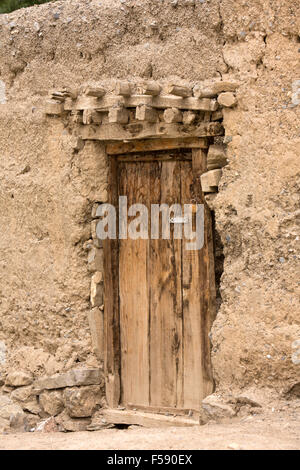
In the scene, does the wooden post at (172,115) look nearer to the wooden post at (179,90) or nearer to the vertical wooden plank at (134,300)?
the wooden post at (179,90)

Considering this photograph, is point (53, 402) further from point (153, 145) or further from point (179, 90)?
point (179, 90)

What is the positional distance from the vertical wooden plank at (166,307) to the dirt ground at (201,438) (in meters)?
0.72

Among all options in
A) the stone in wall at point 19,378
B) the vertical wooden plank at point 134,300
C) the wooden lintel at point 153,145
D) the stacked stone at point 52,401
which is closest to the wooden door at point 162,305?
the vertical wooden plank at point 134,300

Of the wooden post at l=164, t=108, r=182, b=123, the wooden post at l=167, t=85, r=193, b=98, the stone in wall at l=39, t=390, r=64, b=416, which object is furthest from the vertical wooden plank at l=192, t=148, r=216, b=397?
the stone in wall at l=39, t=390, r=64, b=416

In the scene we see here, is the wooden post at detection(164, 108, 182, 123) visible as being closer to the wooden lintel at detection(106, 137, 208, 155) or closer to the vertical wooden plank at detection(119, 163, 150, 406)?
the wooden lintel at detection(106, 137, 208, 155)

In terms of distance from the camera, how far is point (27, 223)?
5.54 metres

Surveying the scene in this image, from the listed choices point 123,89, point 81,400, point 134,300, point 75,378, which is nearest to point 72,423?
point 81,400

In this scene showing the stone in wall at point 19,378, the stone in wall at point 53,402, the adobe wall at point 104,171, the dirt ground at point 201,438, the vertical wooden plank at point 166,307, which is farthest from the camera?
the stone in wall at point 19,378

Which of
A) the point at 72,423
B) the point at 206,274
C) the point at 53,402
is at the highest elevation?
the point at 206,274

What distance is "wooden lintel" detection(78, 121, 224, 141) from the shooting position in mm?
4785

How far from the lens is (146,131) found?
4988mm

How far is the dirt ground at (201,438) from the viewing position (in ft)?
12.3

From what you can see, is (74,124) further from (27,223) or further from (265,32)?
(265,32)

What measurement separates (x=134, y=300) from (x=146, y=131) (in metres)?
1.10
